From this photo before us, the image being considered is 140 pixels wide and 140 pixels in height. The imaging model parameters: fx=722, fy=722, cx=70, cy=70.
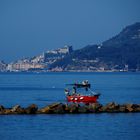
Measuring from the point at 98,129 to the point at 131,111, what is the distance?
10895 mm

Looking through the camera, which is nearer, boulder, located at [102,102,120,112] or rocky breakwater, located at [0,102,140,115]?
rocky breakwater, located at [0,102,140,115]

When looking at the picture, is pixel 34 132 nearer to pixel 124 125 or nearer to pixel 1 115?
pixel 124 125

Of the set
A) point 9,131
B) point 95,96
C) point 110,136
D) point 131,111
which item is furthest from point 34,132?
point 95,96

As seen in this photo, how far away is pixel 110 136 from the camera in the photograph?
3969 cm

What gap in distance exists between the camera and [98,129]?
43219 mm

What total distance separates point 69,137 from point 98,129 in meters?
4.25

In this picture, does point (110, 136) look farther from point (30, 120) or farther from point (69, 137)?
point (30, 120)

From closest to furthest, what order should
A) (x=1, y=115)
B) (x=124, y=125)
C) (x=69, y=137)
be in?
1. (x=69, y=137)
2. (x=124, y=125)
3. (x=1, y=115)

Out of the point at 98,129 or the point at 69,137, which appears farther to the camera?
the point at 98,129

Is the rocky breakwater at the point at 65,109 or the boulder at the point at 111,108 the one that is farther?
the boulder at the point at 111,108

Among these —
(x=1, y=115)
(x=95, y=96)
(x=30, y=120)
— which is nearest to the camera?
(x=30, y=120)

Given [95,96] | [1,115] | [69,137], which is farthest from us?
[95,96]

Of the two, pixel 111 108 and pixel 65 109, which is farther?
pixel 111 108

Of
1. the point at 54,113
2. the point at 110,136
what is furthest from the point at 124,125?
the point at 54,113
